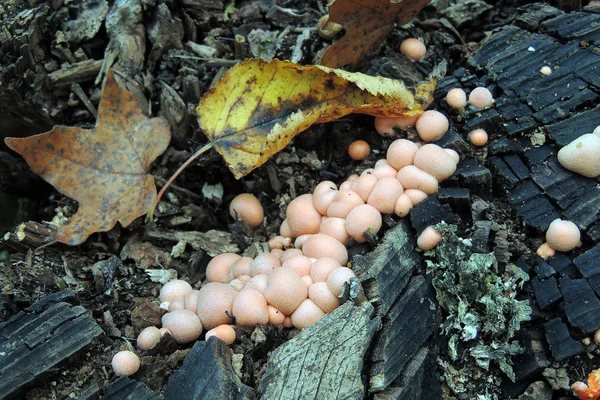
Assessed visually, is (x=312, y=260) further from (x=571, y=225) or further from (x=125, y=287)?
(x=571, y=225)

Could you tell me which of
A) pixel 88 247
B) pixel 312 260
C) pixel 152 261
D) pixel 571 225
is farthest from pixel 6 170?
pixel 571 225

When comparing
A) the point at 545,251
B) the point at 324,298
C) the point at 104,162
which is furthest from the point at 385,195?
the point at 104,162

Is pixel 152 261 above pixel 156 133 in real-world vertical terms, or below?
below

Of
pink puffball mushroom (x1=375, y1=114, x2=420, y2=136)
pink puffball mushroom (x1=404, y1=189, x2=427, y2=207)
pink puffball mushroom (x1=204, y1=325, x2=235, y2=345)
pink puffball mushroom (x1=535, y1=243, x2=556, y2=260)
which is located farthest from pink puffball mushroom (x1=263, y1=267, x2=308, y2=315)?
pink puffball mushroom (x1=535, y1=243, x2=556, y2=260)

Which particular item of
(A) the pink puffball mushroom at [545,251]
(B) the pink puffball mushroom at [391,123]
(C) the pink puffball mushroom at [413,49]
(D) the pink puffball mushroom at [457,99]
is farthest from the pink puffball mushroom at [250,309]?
(C) the pink puffball mushroom at [413,49]

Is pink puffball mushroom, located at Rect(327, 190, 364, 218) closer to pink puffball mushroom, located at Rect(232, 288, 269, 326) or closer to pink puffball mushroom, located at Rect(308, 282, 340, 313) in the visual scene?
pink puffball mushroom, located at Rect(308, 282, 340, 313)

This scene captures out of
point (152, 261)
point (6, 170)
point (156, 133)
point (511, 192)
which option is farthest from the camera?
point (6, 170)

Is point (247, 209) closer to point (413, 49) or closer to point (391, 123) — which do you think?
point (391, 123)
